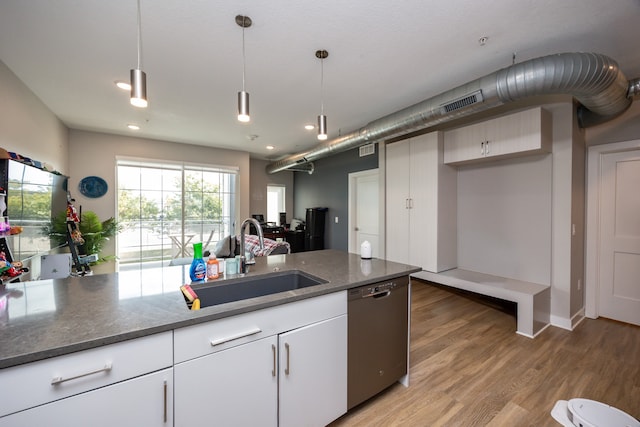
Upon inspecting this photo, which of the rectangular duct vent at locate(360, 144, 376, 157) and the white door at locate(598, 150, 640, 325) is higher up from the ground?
the rectangular duct vent at locate(360, 144, 376, 157)

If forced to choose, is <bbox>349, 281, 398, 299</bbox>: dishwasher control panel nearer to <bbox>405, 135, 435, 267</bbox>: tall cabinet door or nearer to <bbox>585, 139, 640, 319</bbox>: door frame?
<bbox>405, 135, 435, 267</bbox>: tall cabinet door

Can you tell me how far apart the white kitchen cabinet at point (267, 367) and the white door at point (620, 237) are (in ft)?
11.3

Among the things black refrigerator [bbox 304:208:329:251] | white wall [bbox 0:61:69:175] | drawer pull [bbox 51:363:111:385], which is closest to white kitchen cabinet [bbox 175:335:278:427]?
drawer pull [bbox 51:363:111:385]

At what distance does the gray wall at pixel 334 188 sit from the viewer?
5480 mm

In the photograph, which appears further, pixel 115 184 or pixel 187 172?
pixel 187 172

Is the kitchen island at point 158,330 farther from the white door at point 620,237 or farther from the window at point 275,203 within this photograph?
the window at point 275,203

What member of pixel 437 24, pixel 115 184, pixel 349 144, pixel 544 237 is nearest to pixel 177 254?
pixel 115 184

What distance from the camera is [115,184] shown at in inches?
186

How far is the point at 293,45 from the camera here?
6.89ft

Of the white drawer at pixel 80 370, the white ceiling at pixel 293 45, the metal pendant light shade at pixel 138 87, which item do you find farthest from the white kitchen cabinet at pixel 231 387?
the white ceiling at pixel 293 45

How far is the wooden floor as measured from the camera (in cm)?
167

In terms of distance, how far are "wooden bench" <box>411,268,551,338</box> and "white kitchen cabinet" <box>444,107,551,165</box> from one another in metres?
1.51

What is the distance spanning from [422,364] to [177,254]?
4.97m

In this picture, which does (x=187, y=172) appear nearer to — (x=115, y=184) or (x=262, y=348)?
(x=115, y=184)
